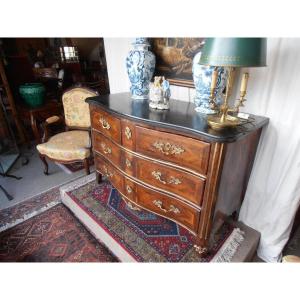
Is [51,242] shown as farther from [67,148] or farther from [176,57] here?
[176,57]

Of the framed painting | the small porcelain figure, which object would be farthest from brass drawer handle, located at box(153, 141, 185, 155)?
the framed painting

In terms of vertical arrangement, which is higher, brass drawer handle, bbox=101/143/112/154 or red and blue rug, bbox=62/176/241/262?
brass drawer handle, bbox=101/143/112/154

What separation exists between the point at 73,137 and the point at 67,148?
10.4 inches

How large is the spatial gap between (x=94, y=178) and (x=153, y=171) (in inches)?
45.1

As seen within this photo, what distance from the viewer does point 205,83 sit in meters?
1.26

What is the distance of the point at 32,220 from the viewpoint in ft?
6.32

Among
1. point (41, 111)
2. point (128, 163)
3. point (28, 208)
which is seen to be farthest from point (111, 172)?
point (41, 111)

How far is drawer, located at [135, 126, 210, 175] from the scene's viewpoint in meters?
1.10

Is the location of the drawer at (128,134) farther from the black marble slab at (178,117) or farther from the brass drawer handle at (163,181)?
the brass drawer handle at (163,181)

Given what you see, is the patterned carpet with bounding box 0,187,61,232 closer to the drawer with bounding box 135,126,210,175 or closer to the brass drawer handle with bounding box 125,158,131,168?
the brass drawer handle with bounding box 125,158,131,168

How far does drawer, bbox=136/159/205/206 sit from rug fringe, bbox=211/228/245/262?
49cm

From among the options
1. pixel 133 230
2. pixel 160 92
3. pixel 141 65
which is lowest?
pixel 133 230
